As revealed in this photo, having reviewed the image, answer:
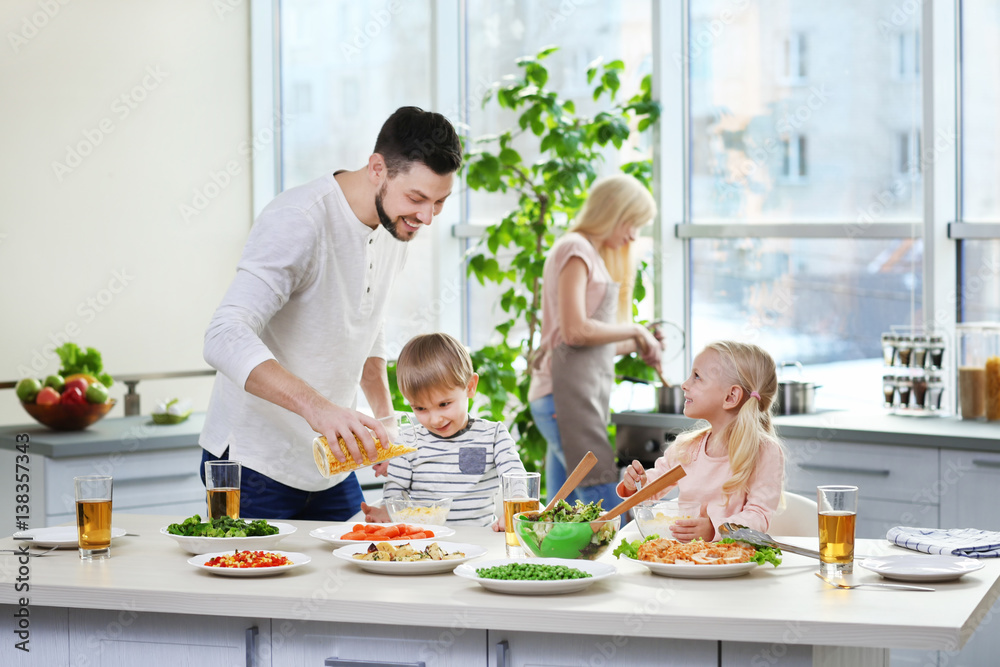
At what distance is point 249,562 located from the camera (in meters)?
1.61

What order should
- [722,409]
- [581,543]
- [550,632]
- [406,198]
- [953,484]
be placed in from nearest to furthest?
[550,632]
[581,543]
[406,198]
[722,409]
[953,484]

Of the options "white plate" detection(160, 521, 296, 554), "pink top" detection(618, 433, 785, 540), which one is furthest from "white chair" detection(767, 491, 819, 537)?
"white plate" detection(160, 521, 296, 554)

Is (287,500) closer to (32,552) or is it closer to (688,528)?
(32,552)

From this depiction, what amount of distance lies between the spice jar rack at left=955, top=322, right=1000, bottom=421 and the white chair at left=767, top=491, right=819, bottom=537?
1.43 meters

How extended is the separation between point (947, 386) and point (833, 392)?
40 centimetres

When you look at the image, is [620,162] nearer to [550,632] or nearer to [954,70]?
[954,70]

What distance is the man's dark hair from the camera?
79.9 inches

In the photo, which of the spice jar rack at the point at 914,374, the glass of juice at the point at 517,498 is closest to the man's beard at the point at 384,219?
the glass of juice at the point at 517,498

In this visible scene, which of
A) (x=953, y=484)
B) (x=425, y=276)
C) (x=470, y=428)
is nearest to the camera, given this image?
(x=470, y=428)

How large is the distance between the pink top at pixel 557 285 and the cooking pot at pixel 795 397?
2.30ft

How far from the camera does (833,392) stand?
152 inches

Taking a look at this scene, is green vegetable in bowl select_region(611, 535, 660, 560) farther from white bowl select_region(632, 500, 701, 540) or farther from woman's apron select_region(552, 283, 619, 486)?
woman's apron select_region(552, 283, 619, 486)

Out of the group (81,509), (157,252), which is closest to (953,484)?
(81,509)

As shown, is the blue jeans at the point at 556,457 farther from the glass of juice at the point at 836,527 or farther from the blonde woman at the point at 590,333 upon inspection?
the glass of juice at the point at 836,527
